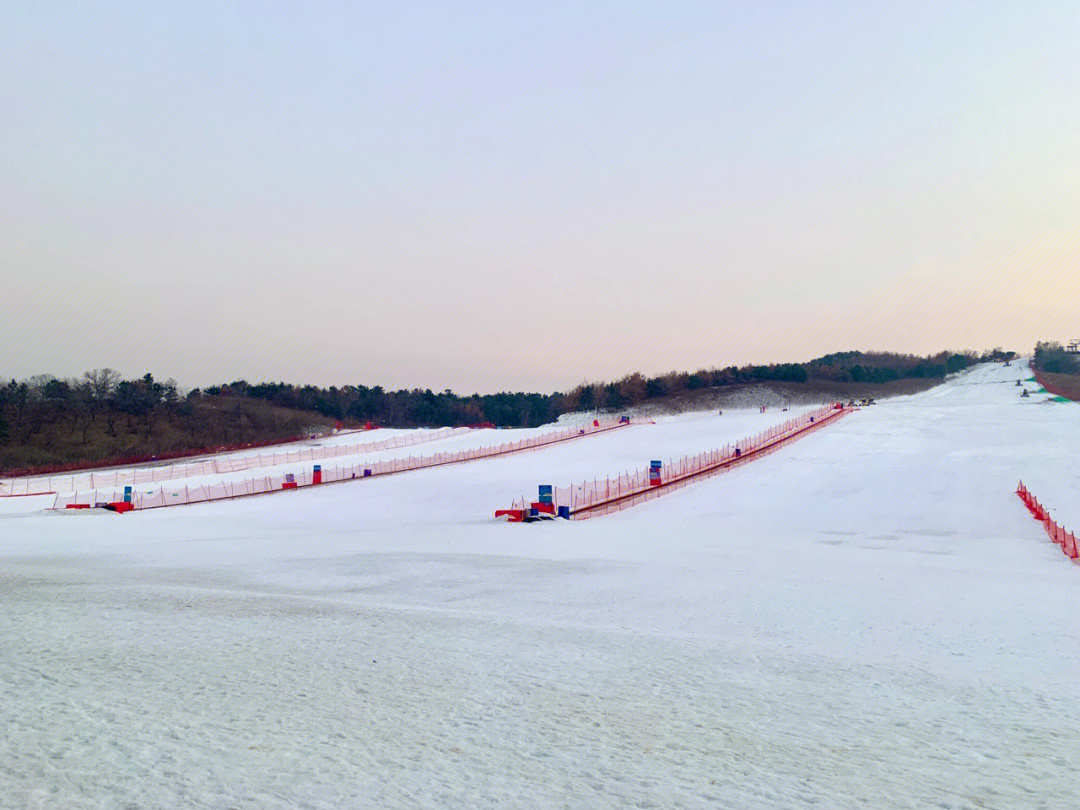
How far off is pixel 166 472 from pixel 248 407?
3051 inches

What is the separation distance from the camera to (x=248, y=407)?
119688 mm

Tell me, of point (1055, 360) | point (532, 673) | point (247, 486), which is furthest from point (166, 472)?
point (1055, 360)

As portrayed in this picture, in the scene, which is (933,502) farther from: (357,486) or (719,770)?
(719,770)

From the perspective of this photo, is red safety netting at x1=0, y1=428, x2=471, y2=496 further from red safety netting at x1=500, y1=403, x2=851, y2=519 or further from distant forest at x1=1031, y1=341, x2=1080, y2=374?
distant forest at x1=1031, y1=341, x2=1080, y2=374

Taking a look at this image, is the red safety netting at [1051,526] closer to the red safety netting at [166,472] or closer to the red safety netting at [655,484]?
the red safety netting at [655,484]

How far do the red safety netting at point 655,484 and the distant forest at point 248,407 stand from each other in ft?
118

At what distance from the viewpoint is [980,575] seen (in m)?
17.3

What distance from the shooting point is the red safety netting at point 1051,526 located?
2036 cm

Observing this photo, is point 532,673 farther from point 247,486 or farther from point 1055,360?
point 1055,360

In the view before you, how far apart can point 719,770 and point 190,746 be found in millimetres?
4059

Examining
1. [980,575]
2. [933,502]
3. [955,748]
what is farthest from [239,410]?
[955,748]

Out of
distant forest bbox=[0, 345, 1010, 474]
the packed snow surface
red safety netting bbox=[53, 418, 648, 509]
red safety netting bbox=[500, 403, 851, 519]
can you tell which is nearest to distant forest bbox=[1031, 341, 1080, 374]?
distant forest bbox=[0, 345, 1010, 474]

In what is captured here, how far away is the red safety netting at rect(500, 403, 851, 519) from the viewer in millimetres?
30328

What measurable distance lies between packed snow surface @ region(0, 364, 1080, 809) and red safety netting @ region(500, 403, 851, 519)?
7990 millimetres
